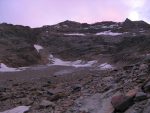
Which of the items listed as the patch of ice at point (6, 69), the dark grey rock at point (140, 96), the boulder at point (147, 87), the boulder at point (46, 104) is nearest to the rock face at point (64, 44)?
the patch of ice at point (6, 69)

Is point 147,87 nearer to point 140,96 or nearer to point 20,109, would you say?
point 140,96

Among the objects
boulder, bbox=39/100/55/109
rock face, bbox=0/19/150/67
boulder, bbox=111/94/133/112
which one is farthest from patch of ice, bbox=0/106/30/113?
rock face, bbox=0/19/150/67

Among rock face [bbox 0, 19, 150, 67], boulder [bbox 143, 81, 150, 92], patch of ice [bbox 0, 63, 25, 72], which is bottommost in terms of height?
patch of ice [bbox 0, 63, 25, 72]

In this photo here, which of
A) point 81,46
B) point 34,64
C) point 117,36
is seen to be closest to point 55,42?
point 81,46

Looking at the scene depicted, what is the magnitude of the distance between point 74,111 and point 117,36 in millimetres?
91115

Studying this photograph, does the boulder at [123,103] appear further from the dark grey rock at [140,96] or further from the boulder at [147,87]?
the boulder at [147,87]

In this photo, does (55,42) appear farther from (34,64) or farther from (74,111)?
(74,111)

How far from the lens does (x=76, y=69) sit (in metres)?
57.4

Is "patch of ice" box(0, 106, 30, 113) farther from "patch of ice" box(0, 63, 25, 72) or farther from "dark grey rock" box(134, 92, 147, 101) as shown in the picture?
"patch of ice" box(0, 63, 25, 72)

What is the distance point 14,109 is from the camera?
20016mm

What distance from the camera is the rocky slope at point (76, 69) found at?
17047mm

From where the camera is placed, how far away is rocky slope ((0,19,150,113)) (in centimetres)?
1705

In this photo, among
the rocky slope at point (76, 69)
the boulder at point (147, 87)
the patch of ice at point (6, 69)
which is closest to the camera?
the boulder at point (147, 87)

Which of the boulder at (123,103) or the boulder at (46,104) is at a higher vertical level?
the boulder at (123,103)
